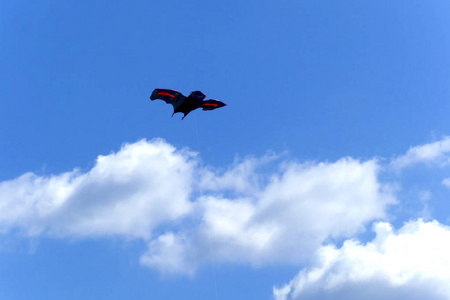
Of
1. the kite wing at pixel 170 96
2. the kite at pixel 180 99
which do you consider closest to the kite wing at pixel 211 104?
the kite at pixel 180 99

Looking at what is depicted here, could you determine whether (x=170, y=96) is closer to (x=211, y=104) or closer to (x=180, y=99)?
(x=180, y=99)

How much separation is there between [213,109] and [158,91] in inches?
639

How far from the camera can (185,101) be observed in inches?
5610

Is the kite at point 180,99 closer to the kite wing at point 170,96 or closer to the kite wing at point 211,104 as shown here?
the kite wing at point 170,96

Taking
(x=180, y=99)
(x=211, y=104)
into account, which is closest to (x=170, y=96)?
(x=180, y=99)

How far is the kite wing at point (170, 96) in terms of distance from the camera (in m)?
143

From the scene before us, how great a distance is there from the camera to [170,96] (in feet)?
471

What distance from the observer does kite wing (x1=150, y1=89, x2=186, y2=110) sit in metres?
143

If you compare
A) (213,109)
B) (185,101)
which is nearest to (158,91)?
(185,101)

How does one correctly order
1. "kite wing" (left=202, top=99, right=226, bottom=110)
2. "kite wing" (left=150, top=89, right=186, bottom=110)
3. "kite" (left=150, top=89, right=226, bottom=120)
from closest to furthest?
"kite" (left=150, top=89, right=226, bottom=120) < "kite wing" (left=150, top=89, right=186, bottom=110) < "kite wing" (left=202, top=99, right=226, bottom=110)

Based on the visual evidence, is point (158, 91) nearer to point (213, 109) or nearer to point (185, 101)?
point (185, 101)

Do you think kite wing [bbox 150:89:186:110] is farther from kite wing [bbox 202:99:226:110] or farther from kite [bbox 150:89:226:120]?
kite wing [bbox 202:99:226:110]

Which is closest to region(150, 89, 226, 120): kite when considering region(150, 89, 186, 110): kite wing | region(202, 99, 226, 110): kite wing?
region(150, 89, 186, 110): kite wing

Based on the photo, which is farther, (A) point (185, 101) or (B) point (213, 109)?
(B) point (213, 109)
